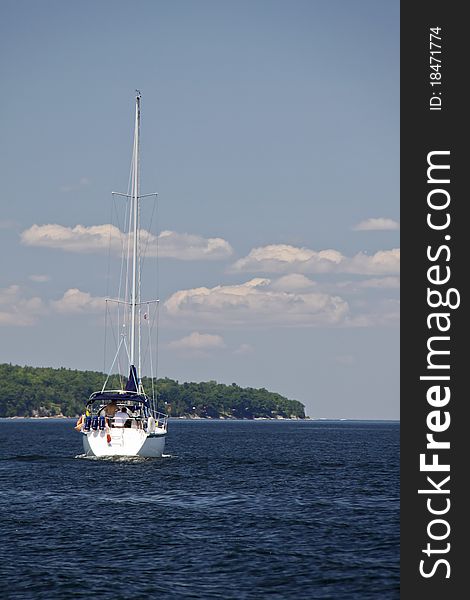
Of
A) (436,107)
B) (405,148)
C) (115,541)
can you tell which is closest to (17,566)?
(115,541)

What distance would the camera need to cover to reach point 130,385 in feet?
267

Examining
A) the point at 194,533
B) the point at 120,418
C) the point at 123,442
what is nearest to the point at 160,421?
the point at 120,418

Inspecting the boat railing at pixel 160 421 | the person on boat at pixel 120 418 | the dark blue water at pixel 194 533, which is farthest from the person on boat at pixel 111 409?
the dark blue water at pixel 194 533

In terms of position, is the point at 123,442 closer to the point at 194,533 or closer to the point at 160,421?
the point at 160,421

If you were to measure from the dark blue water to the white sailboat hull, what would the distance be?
3.50 ft

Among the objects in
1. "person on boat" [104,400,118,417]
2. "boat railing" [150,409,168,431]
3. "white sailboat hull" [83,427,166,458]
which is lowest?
"white sailboat hull" [83,427,166,458]

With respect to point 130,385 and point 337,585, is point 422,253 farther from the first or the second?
point 130,385

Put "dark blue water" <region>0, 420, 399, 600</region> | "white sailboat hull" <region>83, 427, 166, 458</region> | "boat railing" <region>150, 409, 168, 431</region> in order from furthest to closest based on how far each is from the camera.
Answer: "boat railing" <region>150, 409, 168, 431</region>
"white sailboat hull" <region>83, 427, 166, 458</region>
"dark blue water" <region>0, 420, 399, 600</region>

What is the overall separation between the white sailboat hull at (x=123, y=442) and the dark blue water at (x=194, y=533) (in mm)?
1068

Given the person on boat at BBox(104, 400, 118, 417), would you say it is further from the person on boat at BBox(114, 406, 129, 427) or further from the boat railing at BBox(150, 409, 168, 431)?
the boat railing at BBox(150, 409, 168, 431)

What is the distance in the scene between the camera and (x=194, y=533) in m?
44.9

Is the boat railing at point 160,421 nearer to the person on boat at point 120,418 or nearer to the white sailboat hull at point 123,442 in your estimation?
the white sailboat hull at point 123,442

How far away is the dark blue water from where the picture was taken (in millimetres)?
34594

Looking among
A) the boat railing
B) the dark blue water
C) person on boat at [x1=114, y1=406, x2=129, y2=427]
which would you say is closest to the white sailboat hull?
the dark blue water
